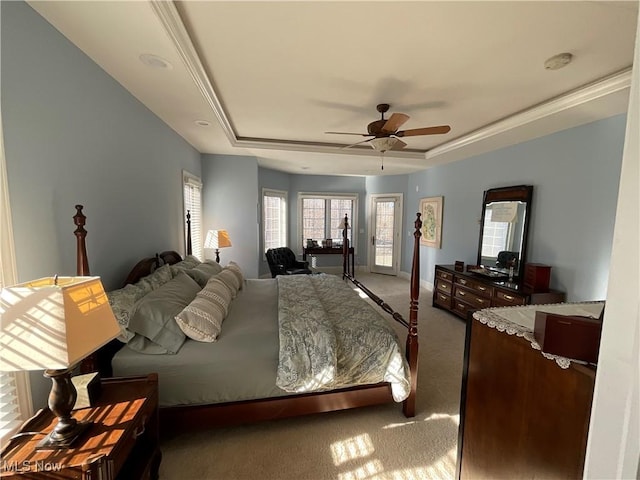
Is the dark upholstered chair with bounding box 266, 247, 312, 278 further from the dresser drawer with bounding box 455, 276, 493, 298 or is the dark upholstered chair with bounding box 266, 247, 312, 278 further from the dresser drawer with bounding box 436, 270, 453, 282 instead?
the dresser drawer with bounding box 455, 276, 493, 298

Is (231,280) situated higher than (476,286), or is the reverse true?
(231,280)

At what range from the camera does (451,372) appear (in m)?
2.66

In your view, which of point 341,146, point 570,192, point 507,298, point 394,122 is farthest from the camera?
point 341,146

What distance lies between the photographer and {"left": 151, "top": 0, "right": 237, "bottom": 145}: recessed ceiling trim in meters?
1.41

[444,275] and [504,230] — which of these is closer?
[504,230]

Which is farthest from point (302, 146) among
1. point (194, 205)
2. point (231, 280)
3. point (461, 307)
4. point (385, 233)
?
point (385, 233)

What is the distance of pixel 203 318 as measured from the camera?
6.15ft

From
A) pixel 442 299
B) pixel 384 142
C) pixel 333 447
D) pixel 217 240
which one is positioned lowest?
pixel 333 447

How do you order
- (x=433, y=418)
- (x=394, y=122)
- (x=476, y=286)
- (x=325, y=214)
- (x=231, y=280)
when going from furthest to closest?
(x=325, y=214) < (x=476, y=286) < (x=231, y=280) < (x=394, y=122) < (x=433, y=418)

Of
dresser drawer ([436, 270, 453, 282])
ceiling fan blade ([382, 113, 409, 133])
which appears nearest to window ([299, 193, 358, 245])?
dresser drawer ([436, 270, 453, 282])

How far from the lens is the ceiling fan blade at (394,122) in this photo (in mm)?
2281

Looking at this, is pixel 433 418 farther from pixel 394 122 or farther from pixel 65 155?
pixel 65 155

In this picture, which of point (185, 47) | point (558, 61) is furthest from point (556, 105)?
point (185, 47)

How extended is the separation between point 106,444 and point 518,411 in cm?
171
